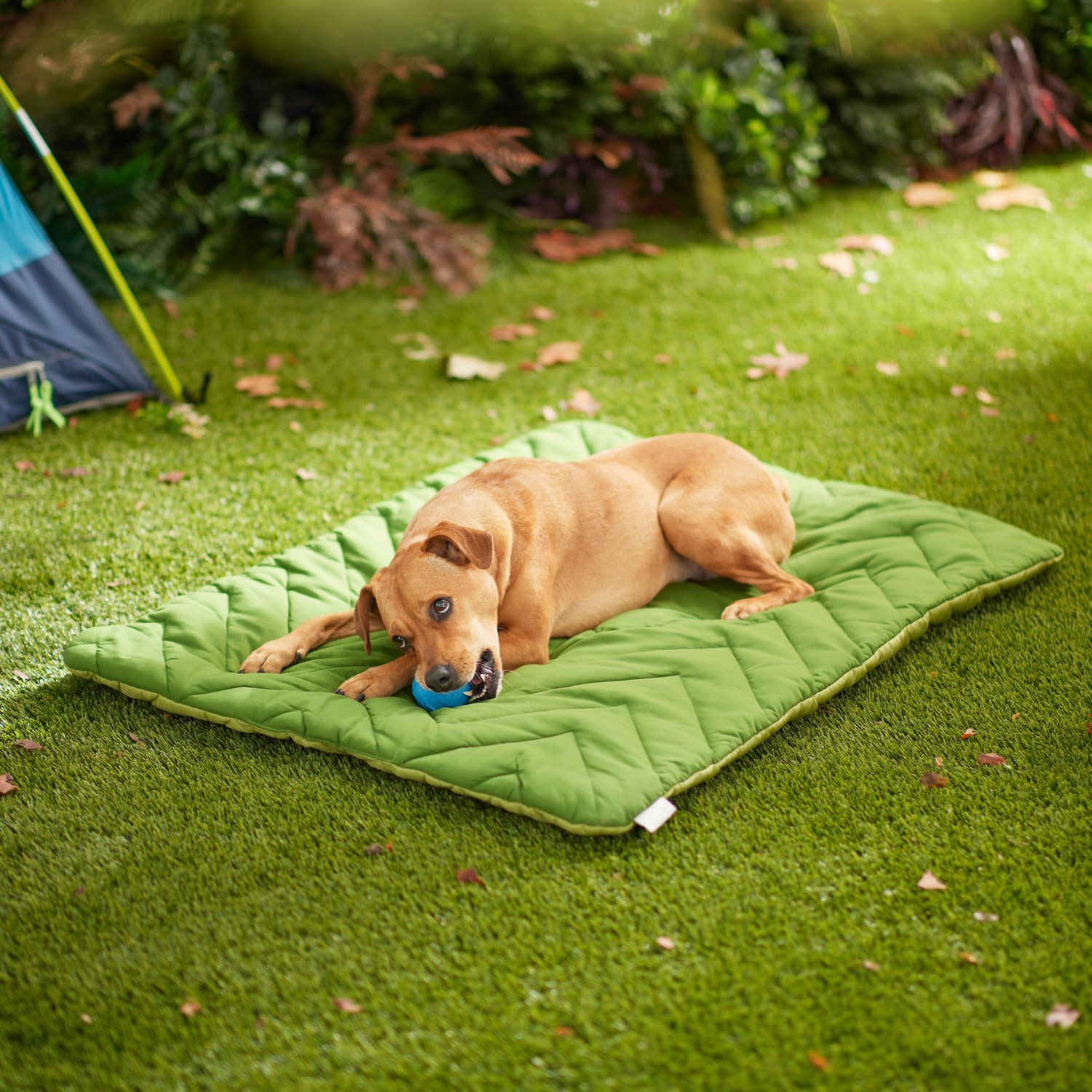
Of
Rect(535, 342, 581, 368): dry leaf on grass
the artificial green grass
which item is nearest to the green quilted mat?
the artificial green grass

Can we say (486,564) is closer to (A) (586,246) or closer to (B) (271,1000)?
(B) (271,1000)

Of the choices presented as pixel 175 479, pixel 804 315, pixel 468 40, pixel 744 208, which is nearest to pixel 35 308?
pixel 175 479

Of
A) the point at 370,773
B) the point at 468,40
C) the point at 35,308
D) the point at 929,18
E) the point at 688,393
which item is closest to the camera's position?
the point at 370,773

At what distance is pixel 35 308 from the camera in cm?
577

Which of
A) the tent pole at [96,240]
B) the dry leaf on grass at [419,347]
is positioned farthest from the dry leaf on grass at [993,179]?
the tent pole at [96,240]

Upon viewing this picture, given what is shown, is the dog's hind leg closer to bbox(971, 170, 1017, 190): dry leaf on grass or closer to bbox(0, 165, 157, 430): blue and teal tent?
bbox(0, 165, 157, 430): blue and teal tent

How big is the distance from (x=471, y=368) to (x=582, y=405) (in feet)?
2.89

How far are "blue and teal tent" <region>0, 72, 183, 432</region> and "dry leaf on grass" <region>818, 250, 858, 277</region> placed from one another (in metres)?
4.99

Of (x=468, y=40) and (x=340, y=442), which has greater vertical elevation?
(x=468, y=40)

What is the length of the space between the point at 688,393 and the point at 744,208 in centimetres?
313

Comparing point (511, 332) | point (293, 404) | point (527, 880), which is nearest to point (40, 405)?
point (293, 404)

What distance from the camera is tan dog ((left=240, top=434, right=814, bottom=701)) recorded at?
355 cm

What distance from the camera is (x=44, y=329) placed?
579 cm

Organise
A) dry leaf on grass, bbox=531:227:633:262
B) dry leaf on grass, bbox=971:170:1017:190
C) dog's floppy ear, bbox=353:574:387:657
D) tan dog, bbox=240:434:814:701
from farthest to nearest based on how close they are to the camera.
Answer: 1. dry leaf on grass, bbox=971:170:1017:190
2. dry leaf on grass, bbox=531:227:633:262
3. dog's floppy ear, bbox=353:574:387:657
4. tan dog, bbox=240:434:814:701
